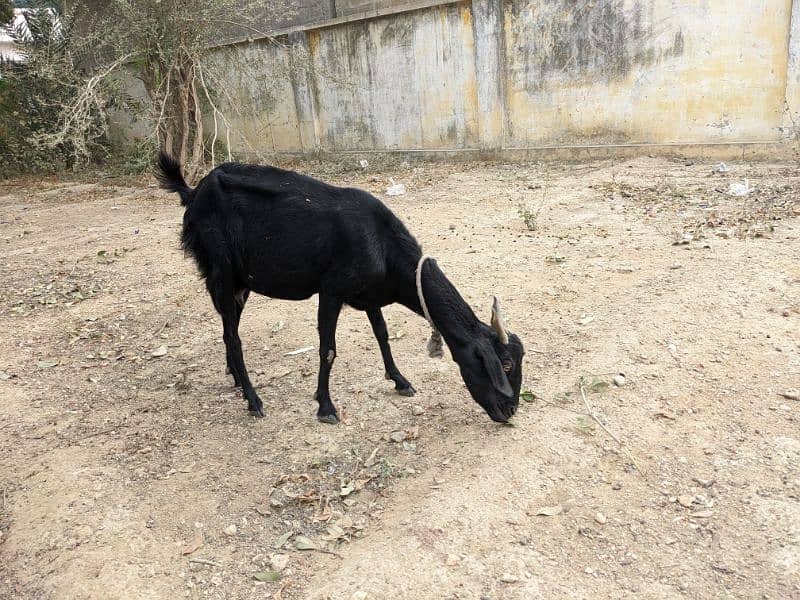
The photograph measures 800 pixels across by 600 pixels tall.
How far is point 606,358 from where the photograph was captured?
184 inches

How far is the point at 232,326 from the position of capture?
4719 mm

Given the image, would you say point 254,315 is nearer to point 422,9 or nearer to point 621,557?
point 621,557

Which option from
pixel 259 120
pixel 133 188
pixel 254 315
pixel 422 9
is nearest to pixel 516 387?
pixel 254 315

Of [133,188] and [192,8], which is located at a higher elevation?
[192,8]

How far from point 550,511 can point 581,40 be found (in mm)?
9868

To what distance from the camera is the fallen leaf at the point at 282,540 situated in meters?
3.33

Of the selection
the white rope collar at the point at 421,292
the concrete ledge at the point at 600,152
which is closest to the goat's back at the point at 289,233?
the white rope collar at the point at 421,292

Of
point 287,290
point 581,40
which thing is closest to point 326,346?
point 287,290

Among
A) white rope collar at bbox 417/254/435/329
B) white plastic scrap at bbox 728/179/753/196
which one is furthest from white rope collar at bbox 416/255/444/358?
white plastic scrap at bbox 728/179/753/196

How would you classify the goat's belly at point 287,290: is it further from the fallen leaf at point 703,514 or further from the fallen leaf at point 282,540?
the fallen leaf at point 703,514

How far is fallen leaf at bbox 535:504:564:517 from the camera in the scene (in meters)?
3.31

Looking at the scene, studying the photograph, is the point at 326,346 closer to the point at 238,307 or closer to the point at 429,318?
the point at 429,318

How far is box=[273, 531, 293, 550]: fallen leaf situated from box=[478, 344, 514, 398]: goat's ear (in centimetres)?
135

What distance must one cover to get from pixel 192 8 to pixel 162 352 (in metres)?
7.32
